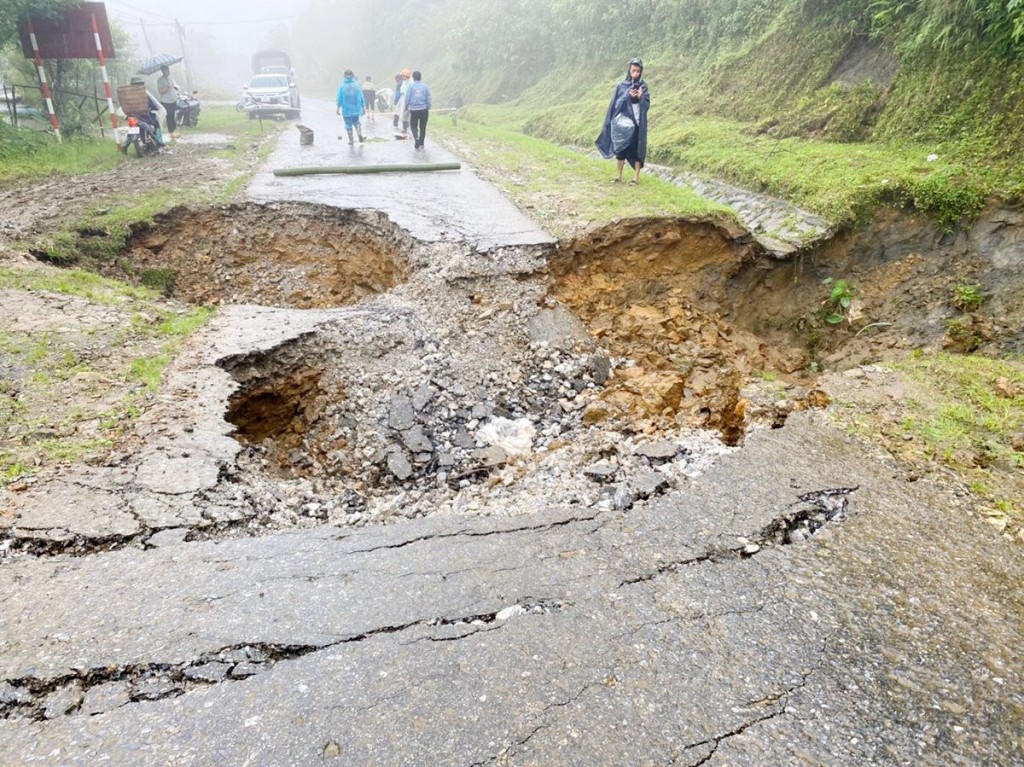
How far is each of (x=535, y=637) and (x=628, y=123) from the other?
7.80 m

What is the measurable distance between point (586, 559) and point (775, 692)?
106 centimetres

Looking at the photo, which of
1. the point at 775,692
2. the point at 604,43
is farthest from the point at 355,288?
the point at 604,43

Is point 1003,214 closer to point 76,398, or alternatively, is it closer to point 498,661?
point 498,661

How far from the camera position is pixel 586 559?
128 inches

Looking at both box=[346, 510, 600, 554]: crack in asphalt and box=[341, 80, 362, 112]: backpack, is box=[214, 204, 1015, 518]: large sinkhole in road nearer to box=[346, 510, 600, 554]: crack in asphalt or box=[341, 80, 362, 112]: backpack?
box=[346, 510, 600, 554]: crack in asphalt

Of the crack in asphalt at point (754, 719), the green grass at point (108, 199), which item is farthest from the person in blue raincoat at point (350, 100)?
the crack in asphalt at point (754, 719)

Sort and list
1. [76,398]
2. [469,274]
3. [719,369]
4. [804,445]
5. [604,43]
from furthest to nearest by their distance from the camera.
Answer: [604,43] < [469,274] < [719,369] < [76,398] < [804,445]

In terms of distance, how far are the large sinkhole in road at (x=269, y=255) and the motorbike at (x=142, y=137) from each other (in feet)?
20.4

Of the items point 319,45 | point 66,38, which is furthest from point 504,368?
point 319,45

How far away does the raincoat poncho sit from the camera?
8.57 metres

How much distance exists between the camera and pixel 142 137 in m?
13.1

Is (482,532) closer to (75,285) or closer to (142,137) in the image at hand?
(75,285)

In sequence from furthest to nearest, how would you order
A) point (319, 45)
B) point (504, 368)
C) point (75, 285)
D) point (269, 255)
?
point (319, 45) → point (269, 255) → point (75, 285) → point (504, 368)

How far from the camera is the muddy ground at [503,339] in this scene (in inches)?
177
